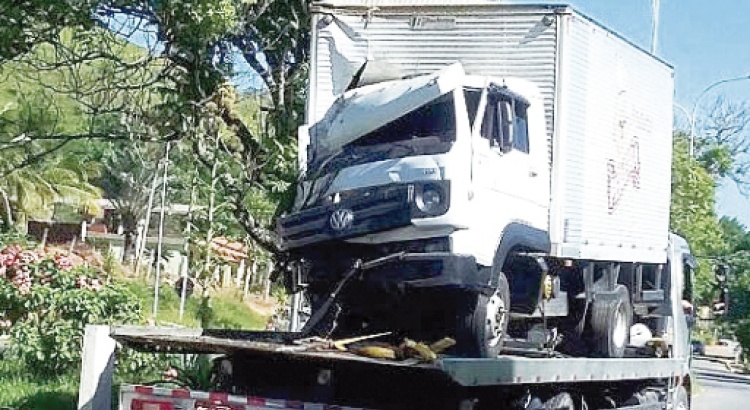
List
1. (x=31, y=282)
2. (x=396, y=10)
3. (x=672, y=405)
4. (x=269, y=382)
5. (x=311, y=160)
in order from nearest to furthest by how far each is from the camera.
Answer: (x=269, y=382) < (x=311, y=160) < (x=396, y=10) < (x=672, y=405) < (x=31, y=282)

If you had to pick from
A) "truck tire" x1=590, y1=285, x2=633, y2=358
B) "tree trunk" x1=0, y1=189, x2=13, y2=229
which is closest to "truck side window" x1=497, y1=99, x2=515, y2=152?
"truck tire" x1=590, y1=285, x2=633, y2=358

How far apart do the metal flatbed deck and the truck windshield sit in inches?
60.8

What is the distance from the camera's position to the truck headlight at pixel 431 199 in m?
9.95

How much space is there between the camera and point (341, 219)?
10141 mm

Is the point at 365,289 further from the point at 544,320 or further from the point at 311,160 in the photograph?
the point at 544,320

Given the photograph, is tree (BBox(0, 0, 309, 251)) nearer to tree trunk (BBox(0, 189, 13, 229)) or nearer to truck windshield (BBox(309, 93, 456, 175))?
truck windshield (BBox(309, 93, 456, 175))

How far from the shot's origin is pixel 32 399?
12.8 metres

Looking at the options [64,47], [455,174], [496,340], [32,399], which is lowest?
[32,399]

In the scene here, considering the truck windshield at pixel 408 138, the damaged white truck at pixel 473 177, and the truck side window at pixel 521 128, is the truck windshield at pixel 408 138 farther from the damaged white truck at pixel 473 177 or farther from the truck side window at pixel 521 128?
the truck side window at pixel 521 128

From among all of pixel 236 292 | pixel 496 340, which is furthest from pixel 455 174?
pixel 236 292

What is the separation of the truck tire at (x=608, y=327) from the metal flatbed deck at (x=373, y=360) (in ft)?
2.56

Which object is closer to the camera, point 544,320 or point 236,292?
point 544,320

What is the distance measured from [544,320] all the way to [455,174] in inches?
109

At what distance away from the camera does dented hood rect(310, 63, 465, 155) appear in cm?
1053
